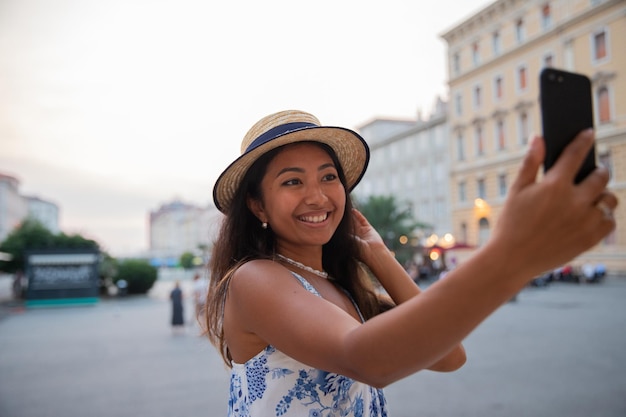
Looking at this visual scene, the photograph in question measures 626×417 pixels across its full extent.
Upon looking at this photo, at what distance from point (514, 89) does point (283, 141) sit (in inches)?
1349

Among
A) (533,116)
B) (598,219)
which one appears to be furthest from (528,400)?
(533,116)

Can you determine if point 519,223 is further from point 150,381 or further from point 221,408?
point 150,381

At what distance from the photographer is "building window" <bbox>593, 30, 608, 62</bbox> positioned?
26.5 m

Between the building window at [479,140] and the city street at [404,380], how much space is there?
2260 cm

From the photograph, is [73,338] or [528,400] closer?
[528,400]

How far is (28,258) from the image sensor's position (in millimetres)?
23844

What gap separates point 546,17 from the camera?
30.2 metres

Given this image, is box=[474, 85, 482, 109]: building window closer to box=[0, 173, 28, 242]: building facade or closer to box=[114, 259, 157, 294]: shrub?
box=[114, 259, 157, 294]: shrub

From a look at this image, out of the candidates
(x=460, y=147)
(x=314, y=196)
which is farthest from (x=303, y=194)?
(x=460, y=147)

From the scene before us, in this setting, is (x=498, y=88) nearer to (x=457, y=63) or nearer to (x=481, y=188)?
(x=457, y=63)

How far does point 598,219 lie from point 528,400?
568 centimetres

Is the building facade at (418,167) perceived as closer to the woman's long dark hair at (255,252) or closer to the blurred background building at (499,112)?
the blurred background building at (499,112)

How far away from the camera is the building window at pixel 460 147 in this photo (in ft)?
Result: 120

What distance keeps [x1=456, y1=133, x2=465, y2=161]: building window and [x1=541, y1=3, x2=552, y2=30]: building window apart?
31.1ft
